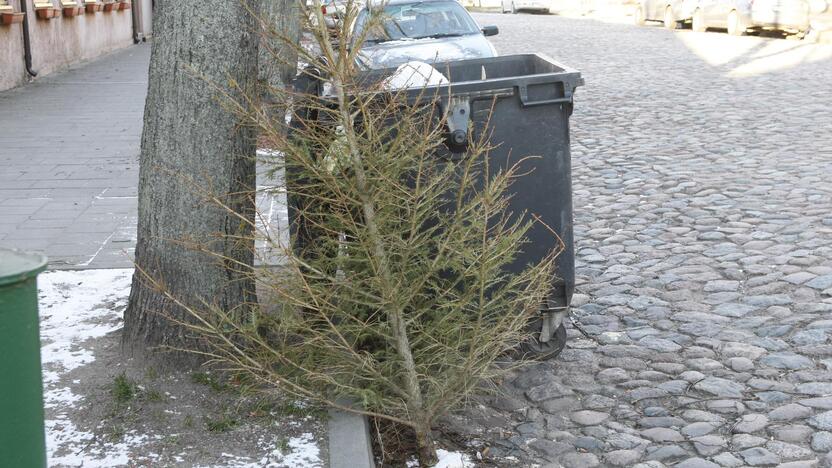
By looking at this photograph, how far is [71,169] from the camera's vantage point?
10.5m

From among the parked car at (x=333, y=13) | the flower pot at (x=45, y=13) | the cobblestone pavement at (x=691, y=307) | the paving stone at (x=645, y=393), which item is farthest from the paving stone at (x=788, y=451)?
the flower pot at (x=45, y=13)

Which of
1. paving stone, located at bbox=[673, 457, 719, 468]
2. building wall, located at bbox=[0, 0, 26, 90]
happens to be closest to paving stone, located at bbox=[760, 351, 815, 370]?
paving stone, located at bbox=[673, 457, 719, 468]

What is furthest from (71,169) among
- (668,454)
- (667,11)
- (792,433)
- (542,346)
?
(667,11)

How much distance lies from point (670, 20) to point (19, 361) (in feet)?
95.1

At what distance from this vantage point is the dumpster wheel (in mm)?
5504

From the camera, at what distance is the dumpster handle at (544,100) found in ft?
16.9

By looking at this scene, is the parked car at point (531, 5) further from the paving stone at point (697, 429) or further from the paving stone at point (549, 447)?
the paving stone at point (549, 447)

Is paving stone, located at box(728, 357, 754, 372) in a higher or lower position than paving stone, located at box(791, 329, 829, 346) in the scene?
lower

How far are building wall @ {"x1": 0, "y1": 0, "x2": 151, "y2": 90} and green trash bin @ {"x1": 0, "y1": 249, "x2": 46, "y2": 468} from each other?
48.5ft

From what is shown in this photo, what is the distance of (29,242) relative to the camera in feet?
24.7

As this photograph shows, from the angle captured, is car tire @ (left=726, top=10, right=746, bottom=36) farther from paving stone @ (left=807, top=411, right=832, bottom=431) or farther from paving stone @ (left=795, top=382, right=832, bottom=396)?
paving stone @ (left=807, top=411, right=832, bottom=431)

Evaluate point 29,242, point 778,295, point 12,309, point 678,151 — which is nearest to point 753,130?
point 678,151

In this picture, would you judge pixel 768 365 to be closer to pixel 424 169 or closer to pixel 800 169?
pixel 424 169

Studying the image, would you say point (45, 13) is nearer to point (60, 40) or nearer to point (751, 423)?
point (60, 40)
